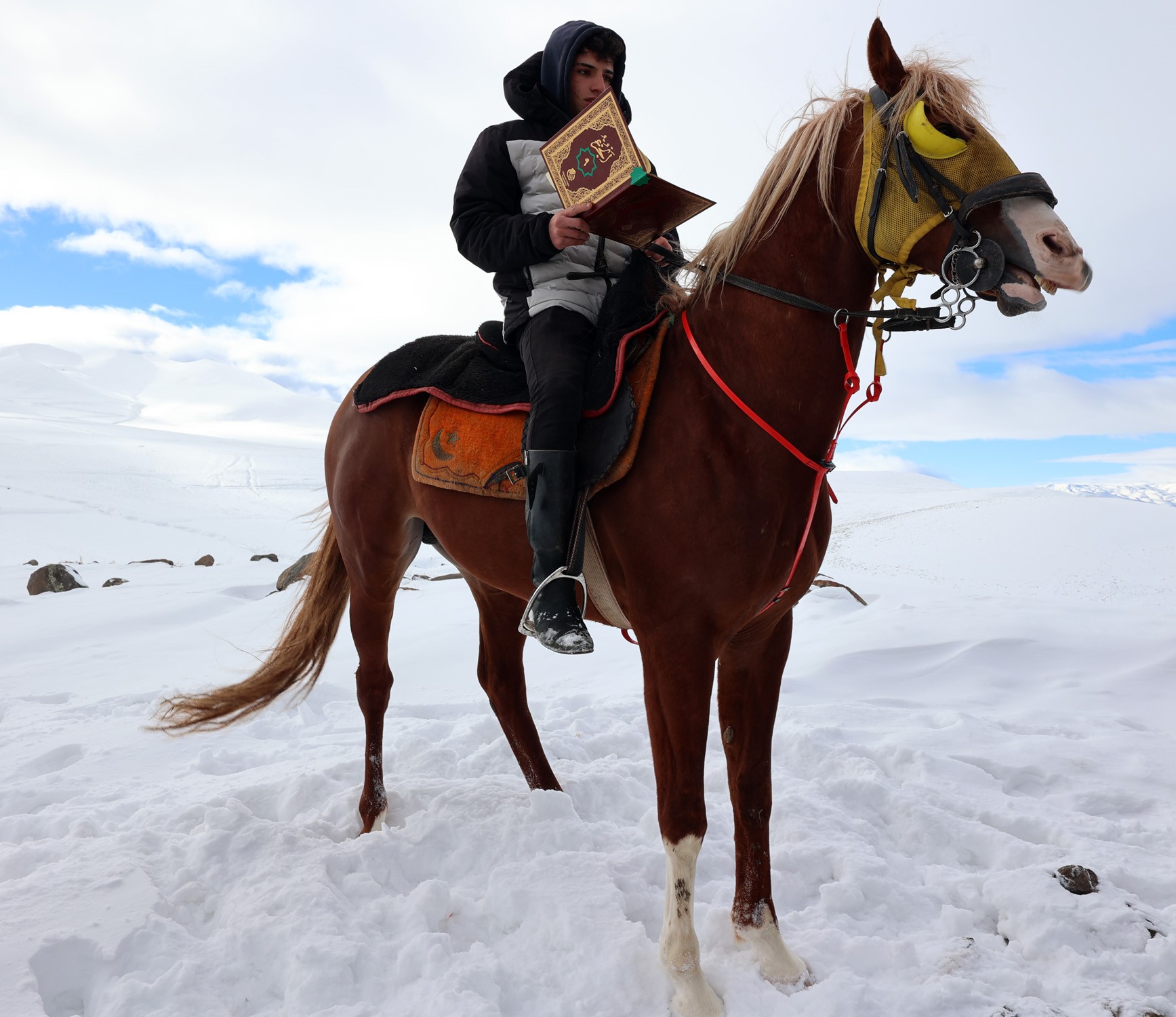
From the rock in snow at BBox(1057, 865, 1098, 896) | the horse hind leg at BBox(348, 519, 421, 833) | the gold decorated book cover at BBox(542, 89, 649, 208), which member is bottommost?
the rock in snow at BBox(1057, 865, 1098, 896)

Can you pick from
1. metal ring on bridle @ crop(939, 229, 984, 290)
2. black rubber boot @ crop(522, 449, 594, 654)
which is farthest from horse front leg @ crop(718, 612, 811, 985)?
metal ring on bridle @ crop(939, 229, 984, 290)

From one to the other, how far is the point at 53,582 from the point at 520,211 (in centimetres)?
896

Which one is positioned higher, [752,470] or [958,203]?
[958,203]

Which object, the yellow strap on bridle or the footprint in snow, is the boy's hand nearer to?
the yellow strap on bridle

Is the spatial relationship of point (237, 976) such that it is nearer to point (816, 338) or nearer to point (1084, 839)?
point (816, 338)

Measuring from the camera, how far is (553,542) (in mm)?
2273

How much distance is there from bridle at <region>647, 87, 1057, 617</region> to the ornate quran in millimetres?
286

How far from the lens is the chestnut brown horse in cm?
196

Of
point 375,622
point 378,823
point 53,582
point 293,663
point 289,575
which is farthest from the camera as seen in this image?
point 53,582

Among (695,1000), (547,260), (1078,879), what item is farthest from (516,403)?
(1078,879)

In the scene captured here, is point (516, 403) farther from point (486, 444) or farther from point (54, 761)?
point (54, 761)

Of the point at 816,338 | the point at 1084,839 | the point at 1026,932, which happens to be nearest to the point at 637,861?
the point at 1026,932

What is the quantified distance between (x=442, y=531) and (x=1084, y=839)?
279cm

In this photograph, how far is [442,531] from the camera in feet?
9.59
